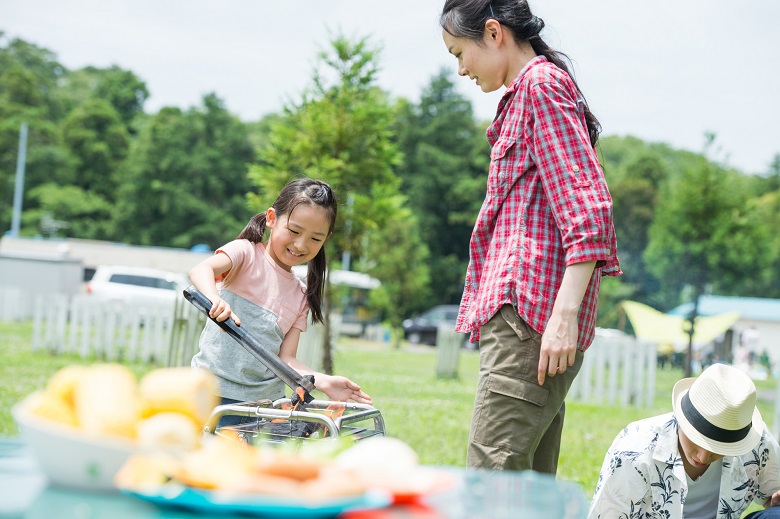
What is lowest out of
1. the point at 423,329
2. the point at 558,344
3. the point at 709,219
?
the point at 423,329

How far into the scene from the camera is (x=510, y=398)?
7.24 feet

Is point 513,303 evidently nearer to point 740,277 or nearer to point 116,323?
point 116,323

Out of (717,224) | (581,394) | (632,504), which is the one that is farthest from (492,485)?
(717,224)

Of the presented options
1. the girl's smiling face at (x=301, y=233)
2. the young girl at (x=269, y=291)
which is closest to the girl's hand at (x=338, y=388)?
the young girl at (x=269, y=291)

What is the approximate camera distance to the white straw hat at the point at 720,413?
283cm

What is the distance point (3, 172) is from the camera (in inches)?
1850

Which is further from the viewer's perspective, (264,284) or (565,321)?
(264,284)

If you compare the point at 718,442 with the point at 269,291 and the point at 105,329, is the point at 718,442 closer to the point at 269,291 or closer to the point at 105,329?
the point at 269,291

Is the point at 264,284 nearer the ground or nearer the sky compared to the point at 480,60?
nearer the ground

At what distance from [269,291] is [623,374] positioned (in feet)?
31.2

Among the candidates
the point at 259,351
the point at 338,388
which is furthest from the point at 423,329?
the point at 259,351

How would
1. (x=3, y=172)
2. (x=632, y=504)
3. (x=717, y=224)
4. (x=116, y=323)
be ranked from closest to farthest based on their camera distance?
(x=632, y=504) < (x=116, y=323) < (x=717, y=224) < (x=3, y=172)

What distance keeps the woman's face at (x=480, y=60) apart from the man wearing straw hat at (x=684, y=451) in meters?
1.30

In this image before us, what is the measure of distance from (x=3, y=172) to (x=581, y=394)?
140 ft
